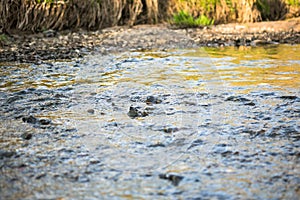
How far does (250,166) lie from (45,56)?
11.3 ft

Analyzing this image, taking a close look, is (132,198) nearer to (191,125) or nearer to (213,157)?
(213,157)

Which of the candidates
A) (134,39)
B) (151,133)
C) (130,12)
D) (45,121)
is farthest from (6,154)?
(130,12)

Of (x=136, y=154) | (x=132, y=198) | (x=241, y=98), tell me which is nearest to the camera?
(x=132, y=198)

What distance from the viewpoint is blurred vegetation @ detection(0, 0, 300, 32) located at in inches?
261

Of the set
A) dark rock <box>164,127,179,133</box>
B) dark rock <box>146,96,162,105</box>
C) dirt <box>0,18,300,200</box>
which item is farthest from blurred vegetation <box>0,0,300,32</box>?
dark rock <box>164,127,179,133</box>

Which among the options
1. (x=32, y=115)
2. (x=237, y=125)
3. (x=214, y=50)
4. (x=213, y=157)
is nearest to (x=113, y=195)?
(x=213, y=157)

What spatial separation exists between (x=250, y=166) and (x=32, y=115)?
133 centimetres

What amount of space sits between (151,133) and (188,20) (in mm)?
5359

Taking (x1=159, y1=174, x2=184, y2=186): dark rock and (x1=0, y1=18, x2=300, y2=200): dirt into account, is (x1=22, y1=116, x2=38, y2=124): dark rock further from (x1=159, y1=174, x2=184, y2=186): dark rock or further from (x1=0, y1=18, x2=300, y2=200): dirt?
(x1=159, y1=174, x2=184, y2=186): dark rock

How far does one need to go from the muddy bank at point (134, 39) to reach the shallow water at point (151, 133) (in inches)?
40.8

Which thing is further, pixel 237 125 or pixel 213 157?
pixel 237 125

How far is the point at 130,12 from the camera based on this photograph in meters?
7.84

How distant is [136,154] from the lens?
2.11 m

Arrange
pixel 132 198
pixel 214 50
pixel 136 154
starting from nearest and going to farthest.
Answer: pixel 132 198, pixel 136 154, pixel 214 50
